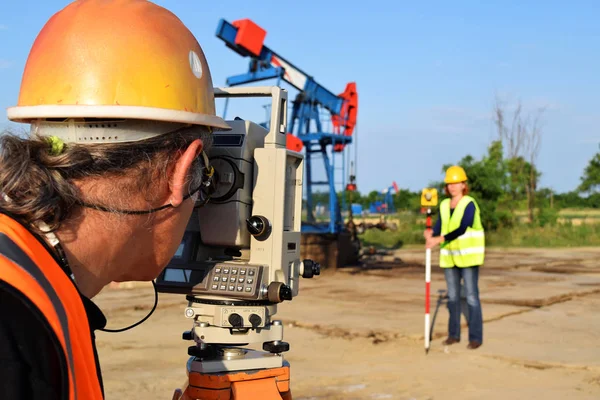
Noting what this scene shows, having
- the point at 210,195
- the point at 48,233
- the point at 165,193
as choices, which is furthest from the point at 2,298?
the point at 210,195

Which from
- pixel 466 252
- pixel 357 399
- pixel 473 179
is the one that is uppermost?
pixel 473 179

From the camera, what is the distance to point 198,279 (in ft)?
8.30

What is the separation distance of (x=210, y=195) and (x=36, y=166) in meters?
1.23

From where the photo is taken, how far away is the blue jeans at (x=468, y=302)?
272 inches

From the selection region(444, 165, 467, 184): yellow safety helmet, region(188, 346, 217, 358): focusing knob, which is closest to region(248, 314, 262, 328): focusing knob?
region(188, 346, 217, 358): focusing knob

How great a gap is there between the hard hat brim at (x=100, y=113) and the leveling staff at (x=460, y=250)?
18.9ft

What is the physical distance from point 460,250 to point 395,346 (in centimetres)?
122

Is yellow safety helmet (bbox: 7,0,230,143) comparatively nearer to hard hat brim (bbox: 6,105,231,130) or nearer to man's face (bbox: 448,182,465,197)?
hard hat brim (bbox: 6,105,231,130)

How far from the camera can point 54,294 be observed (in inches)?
37.6

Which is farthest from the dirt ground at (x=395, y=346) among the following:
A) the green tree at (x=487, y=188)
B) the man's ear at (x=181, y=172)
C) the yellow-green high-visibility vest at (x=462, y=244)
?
the green tree at (x=487, y=188)

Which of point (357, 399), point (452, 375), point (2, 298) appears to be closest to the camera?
point (2, 298)

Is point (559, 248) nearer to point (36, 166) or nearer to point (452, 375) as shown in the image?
point (452, 375)

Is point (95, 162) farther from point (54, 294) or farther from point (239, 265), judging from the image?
point (239, 265)

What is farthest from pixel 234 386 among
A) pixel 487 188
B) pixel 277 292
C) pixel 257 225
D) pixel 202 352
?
pixel 487 188
